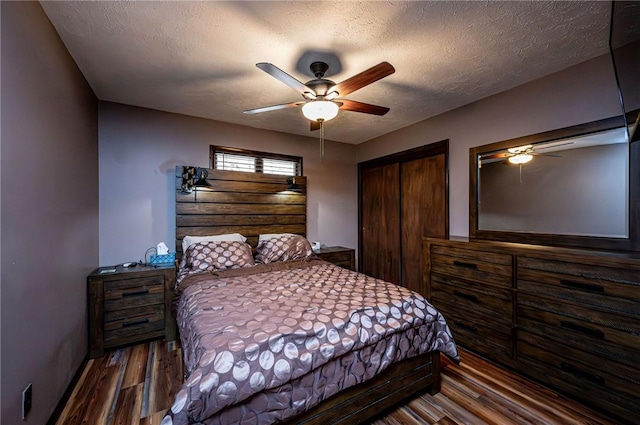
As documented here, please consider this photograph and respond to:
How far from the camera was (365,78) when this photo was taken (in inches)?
70.3

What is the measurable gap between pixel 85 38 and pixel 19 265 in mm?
1577

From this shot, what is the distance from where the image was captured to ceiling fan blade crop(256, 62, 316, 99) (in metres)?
1.64

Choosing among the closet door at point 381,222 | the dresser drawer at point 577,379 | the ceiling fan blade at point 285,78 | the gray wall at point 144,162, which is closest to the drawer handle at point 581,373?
the dresser drawer at point 577,379

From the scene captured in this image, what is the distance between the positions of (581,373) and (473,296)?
2.65ft

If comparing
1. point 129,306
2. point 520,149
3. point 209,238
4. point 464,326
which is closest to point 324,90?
point 520,149

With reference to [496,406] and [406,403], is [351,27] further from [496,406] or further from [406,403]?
[496,406]

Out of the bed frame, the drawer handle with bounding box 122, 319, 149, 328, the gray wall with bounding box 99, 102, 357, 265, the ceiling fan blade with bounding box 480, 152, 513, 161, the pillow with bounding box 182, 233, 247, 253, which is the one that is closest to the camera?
the bed frame

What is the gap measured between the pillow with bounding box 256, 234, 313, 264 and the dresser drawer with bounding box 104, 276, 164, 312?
106cm

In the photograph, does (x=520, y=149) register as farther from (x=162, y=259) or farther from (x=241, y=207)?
(x=162, y=259)

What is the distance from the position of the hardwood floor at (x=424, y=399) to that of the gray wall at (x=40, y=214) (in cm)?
20

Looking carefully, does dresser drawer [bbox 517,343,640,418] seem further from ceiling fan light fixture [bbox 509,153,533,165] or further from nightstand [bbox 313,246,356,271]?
nightstand [bbox 313,246,356,271]

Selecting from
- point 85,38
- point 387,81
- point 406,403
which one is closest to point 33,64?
point 85,38

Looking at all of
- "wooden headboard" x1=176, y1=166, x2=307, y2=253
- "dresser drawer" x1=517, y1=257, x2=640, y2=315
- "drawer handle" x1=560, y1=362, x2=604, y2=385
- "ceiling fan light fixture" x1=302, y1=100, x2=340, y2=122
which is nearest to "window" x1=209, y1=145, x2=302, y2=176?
"wooden headboard" x1=176, y1=166, x2=307, y2=253

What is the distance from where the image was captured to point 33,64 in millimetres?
1447
